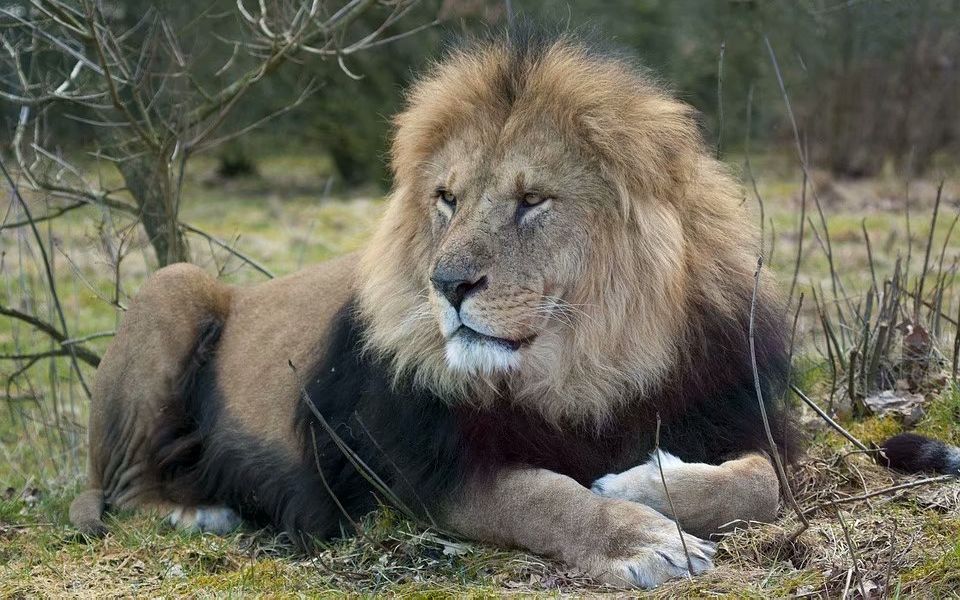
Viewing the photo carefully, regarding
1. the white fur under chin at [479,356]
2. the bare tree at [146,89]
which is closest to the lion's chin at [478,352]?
the white fur under chin at [479,356]

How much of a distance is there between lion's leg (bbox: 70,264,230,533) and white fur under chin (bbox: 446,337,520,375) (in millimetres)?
2066

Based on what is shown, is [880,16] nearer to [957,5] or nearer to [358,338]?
[957,5]

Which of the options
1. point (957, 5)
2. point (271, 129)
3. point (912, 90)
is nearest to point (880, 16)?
point (957, 5)

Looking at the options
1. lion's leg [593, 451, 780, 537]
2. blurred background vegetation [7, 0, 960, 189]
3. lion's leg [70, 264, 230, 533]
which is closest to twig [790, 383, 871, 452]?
lion's leg [593, 451, 780, 537]

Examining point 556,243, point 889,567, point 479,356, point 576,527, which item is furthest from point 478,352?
point 889,567

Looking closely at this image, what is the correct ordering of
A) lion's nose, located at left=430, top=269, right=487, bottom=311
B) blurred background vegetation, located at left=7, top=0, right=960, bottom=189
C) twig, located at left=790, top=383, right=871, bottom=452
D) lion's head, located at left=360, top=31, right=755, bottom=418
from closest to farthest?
lion's nose, located at left=430, top=269, right=487, bottom=311, lion's head, located at left=360, top=31, right=755, bottom=418, twig, located at left=790, top=383, right=871, bottom=452, blurred background vegetation, located at left=7, top=0, right=960, bottom=189

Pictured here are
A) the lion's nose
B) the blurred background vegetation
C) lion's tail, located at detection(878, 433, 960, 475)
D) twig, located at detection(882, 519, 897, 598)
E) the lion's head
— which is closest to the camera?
twig, located at detection(882, 519, 897, 598)

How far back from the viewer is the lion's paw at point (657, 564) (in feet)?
12.0

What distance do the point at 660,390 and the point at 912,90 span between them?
1218cm

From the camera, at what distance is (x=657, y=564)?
3.65m

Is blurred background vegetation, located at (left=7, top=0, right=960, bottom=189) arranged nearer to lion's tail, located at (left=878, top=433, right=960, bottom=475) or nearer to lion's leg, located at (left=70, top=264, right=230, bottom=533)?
lion's leg, located at (left=70, top=264, right=230, bottom=533)

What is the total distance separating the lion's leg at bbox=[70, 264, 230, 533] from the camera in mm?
5465

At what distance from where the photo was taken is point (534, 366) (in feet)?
13.2

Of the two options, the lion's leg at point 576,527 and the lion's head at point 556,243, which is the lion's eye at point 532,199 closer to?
the lion's head at point 556,243
